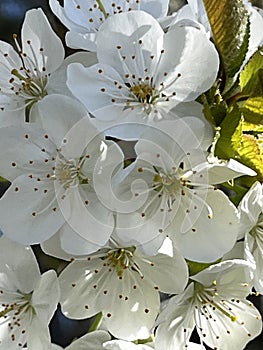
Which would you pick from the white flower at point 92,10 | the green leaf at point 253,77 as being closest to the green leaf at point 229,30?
the green leaf at point 253,77

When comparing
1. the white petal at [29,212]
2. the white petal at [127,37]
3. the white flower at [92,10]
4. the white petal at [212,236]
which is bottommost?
the white petal at [212,236]

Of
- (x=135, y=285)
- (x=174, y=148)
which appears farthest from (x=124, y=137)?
(x=135, y=285)

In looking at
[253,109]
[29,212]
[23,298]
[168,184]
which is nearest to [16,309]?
[23,298]

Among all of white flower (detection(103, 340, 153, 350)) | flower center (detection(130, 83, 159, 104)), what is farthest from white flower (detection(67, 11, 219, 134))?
white flower (detection(103, 340, 153, 350))

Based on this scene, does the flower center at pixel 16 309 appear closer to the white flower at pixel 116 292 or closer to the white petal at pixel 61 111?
the white flower at pixel 116 292

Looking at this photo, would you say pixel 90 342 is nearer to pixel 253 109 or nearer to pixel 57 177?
pixel 57 177

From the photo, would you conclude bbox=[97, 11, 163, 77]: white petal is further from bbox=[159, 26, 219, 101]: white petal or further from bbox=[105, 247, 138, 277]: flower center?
bbox=[105, 247, 138, 277]: flower center

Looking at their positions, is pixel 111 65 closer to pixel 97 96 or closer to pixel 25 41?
pixel 97 96
